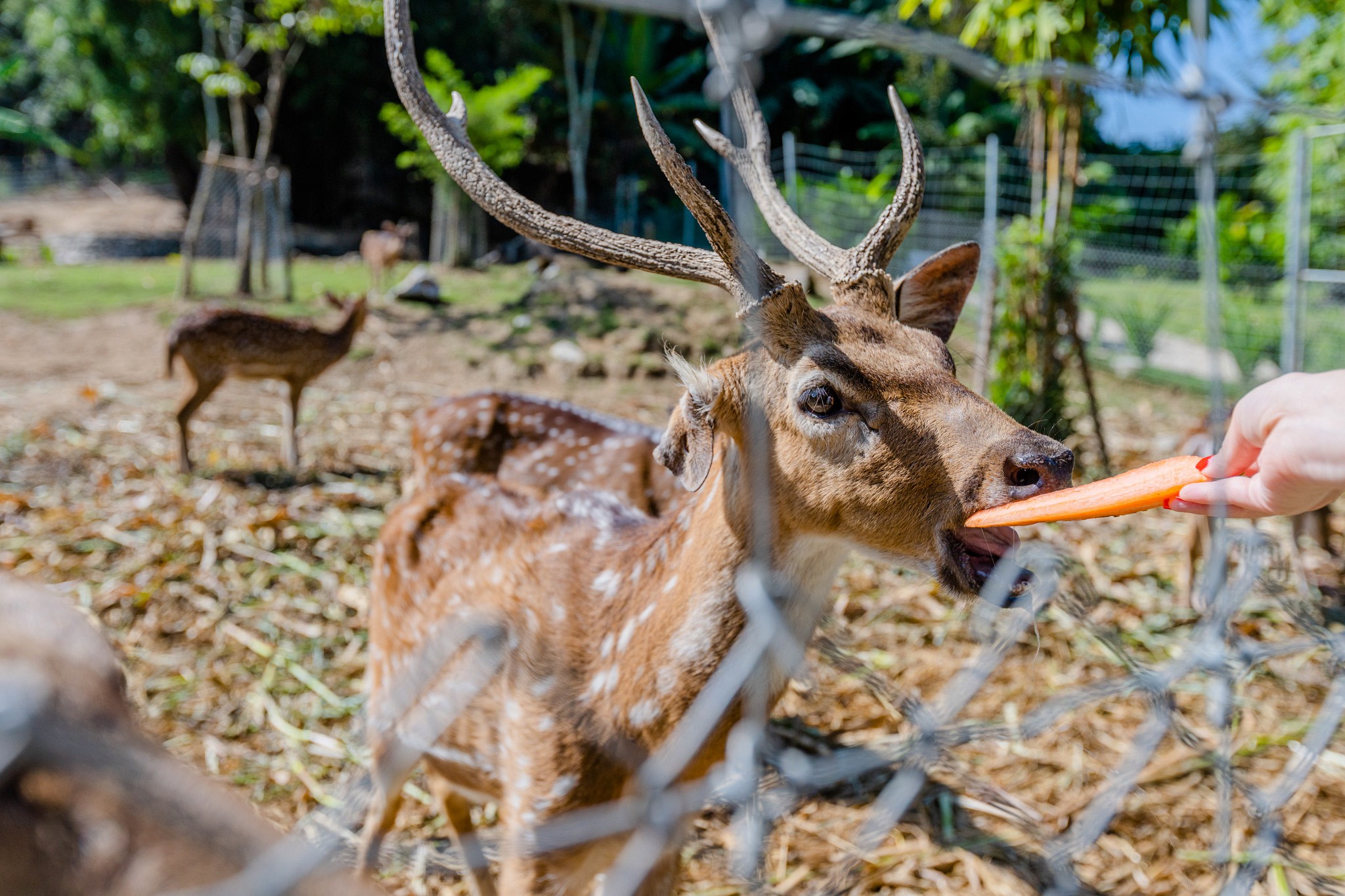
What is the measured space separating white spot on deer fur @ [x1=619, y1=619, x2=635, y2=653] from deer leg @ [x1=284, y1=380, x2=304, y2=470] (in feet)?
13.2

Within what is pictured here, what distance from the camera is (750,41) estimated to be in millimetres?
1027

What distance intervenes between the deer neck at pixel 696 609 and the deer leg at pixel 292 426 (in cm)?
407

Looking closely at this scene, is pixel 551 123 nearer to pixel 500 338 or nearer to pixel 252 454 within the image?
pixel 500 338

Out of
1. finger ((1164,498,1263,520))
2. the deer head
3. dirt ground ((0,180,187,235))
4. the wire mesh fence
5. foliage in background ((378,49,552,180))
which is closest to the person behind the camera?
finger ((1164,498,1263,520))

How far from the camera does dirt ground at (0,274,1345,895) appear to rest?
106 inches

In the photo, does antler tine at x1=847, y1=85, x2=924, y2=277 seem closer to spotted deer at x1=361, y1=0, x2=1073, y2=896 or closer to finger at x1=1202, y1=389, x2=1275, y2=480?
spotted deer at x1=361, y1=0, x2=1073, y2=896

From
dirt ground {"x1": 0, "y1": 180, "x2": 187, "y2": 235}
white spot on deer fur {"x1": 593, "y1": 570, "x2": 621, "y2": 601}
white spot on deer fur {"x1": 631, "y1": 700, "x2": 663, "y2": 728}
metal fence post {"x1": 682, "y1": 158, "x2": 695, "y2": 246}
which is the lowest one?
white spot on deer fur {"x1": 631, "y1": 700, "x2": 663, "y2": 728}

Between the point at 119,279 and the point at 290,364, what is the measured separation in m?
10.4

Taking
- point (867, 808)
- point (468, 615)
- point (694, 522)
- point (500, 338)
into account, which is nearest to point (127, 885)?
point (694, 522)

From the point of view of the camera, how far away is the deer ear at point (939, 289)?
2.08 meters

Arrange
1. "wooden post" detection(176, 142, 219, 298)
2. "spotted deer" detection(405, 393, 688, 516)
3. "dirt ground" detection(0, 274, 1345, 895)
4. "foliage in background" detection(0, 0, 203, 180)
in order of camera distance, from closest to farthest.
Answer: "dirt ground" detection(0, 274, 1345, 895) → "spotted deer" detection(405, 393, 688, 516) → "wooden post" detection(176, 142, 219, 298) → "foliage in background" detection(0, 0, 203, 180)

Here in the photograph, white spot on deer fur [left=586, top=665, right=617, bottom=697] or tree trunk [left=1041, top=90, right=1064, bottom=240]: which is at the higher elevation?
tree trunk [left=1041, top=90, right=1064, bottom=240]

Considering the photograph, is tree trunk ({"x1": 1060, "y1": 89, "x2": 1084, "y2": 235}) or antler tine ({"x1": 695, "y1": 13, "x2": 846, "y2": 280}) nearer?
antler tine ({"x1": 695, "y1": 13, "x2": 846, "y2": 280})

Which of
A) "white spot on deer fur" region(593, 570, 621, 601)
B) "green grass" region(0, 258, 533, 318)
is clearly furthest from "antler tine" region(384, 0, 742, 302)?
"green grass" region(0, 258, 533, 318)
